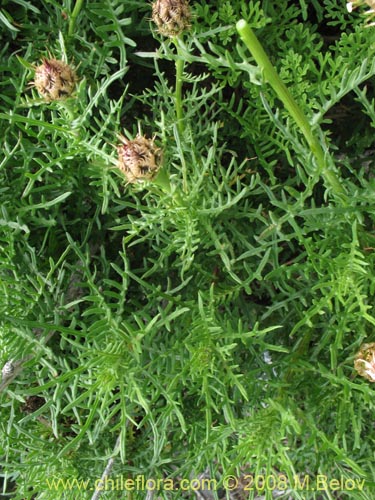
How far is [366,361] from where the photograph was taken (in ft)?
1.92

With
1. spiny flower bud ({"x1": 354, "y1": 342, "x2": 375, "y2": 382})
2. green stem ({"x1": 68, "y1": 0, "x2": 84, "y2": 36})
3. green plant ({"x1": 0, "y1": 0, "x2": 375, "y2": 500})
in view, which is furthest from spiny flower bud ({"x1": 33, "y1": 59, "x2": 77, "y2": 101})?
spiny flower bud ({"x1": 354, "y1": 342, "x2": 375, "y2": 382})

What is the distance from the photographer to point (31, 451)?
811 mm

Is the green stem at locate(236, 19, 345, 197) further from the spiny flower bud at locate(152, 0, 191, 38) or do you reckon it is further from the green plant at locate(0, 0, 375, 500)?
the spiny flower bud at locate(152, 0, 191, 38)

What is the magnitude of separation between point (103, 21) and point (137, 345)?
42cm

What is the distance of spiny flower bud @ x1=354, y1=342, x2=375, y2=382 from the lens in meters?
0.56

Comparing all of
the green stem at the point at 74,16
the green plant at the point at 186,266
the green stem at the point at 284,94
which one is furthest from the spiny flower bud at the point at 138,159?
the green stem at the point at 74,16

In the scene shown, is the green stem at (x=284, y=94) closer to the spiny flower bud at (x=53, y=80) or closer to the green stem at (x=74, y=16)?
the spiny flower bud at (x=53, y=80)

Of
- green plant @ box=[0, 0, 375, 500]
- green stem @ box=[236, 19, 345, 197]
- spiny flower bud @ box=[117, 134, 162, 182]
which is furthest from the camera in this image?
green plant @ box=[0, 0, 375, 500]

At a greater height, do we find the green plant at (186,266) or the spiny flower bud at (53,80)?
the spiny flower bud at (53,80)

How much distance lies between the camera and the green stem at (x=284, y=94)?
346mm

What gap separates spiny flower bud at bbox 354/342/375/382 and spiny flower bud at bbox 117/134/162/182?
29 centimetres

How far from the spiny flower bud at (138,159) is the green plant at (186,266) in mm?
21

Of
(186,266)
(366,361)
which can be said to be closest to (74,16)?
(186,266)

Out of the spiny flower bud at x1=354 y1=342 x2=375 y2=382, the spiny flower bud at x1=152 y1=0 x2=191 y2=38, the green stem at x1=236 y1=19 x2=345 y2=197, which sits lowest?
the spiny flower bud at x1=354 y1=342 x2=375 y2=382
